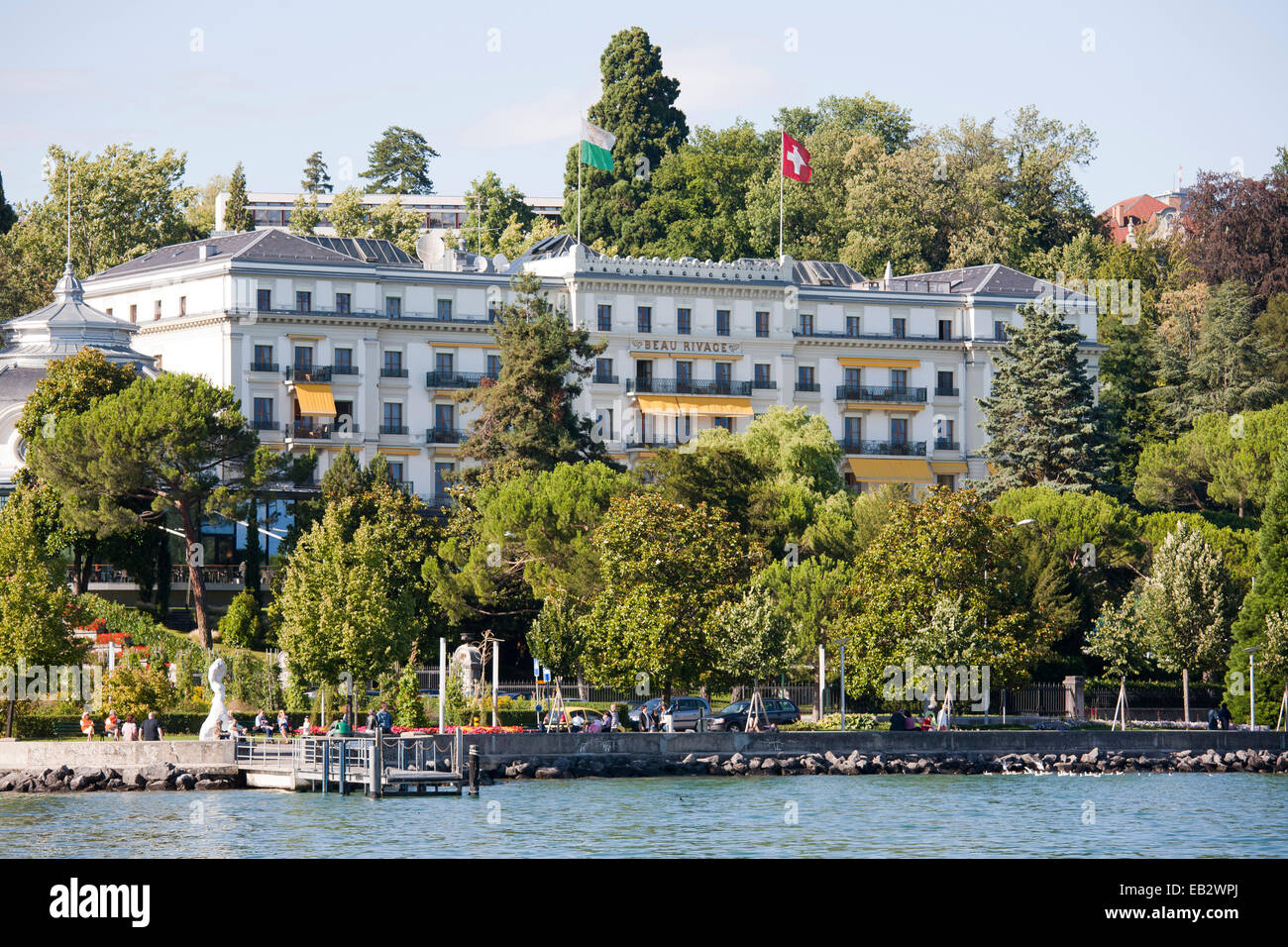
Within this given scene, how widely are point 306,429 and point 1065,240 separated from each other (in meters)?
51.1

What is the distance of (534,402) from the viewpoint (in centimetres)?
8100

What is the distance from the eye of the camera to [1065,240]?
11788cm

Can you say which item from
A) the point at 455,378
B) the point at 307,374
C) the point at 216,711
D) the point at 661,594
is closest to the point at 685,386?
the point at 455,378

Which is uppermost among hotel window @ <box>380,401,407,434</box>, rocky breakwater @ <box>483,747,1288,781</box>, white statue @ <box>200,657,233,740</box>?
hotel window @ <box>380,401,407,434</box>

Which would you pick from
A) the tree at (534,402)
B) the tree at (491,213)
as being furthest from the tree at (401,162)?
the tree at (534,402)

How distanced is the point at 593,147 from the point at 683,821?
54997mm

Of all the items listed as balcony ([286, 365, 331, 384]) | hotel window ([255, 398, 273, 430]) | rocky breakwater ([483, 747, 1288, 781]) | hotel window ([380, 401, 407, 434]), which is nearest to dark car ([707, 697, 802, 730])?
rocky breakwater ([483, 747, 1288, 781])

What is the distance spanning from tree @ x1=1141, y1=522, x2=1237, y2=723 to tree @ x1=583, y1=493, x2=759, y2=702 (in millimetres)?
14817

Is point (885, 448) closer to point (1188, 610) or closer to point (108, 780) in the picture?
point (1188, 610)

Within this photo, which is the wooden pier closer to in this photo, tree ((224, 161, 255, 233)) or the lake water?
the lake water

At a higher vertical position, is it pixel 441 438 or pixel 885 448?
pixel 441 438

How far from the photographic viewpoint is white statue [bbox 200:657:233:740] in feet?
167

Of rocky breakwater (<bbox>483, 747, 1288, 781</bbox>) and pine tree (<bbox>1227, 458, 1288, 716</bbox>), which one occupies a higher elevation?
pine tree (<bbox>1227, 458, 1288, 716</bbox>)
